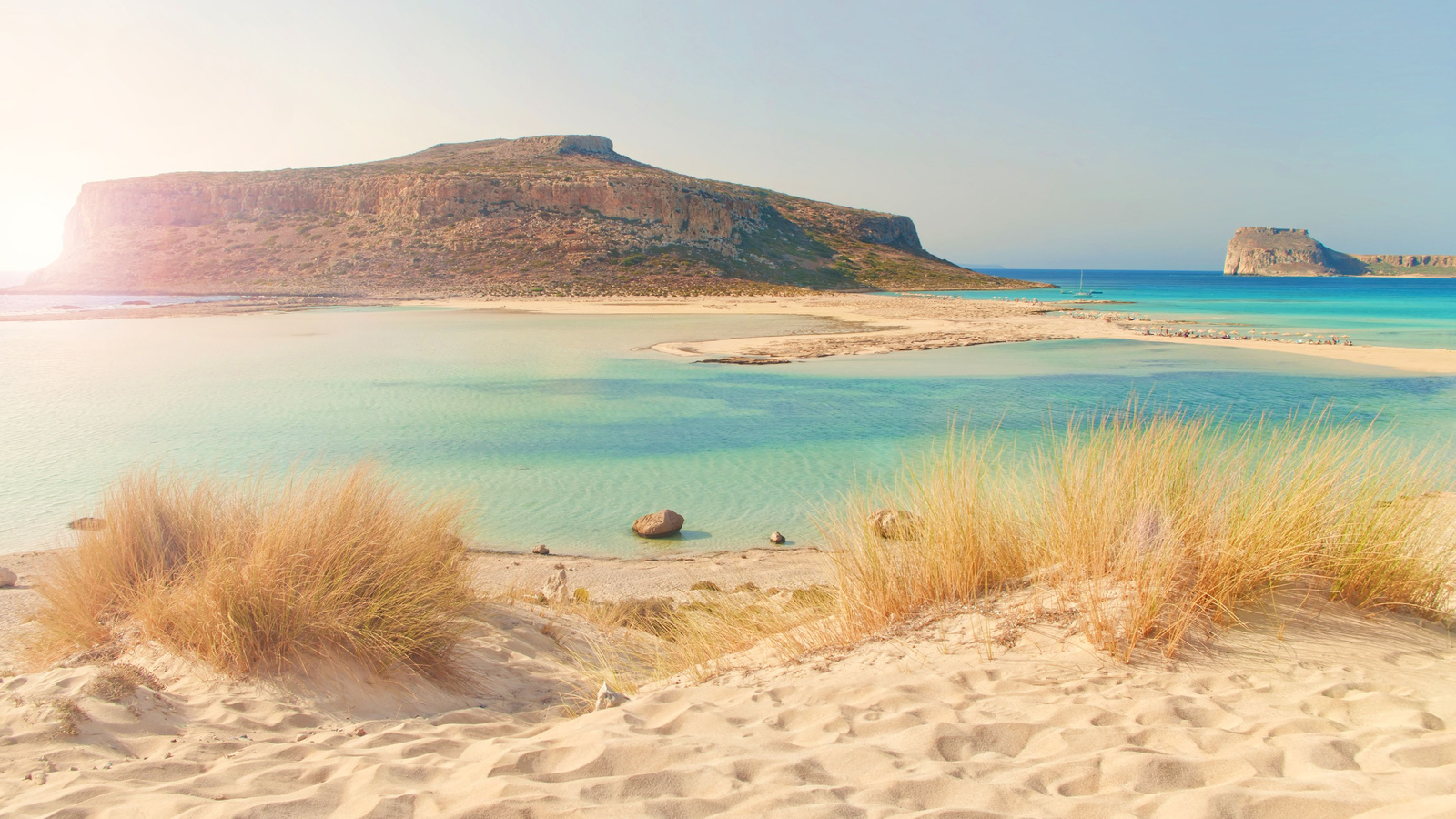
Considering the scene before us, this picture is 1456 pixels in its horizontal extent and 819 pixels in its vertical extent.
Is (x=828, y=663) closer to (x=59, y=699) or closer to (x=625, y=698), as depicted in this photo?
(x=625, y=698)

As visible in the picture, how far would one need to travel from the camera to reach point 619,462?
10.2 metres

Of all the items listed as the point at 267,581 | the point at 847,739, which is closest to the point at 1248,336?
the point at 847,739

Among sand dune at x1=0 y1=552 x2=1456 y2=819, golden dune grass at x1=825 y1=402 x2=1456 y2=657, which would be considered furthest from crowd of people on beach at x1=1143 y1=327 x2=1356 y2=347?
sand dune at x1=0 y1=552 x2=1456 y2=819

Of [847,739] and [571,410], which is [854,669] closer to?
[847,739]

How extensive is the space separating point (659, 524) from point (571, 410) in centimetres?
633

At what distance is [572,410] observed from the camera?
1346 centimetres

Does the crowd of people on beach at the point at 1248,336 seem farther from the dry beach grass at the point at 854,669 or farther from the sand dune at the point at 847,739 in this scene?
the sand dune at the point at 847,739

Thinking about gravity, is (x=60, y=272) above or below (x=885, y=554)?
above

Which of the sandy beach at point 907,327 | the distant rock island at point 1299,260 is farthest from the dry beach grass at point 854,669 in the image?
the distant rock island at point 1299,260

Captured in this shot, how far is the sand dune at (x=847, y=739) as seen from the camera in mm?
2307

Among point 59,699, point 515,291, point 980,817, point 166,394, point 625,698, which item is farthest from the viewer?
point 515,291

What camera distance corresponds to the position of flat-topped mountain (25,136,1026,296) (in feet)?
166

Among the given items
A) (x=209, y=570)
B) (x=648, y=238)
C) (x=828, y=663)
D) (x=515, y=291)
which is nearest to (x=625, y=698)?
(x=828, y=663)

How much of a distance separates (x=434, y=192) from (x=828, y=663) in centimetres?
6067
